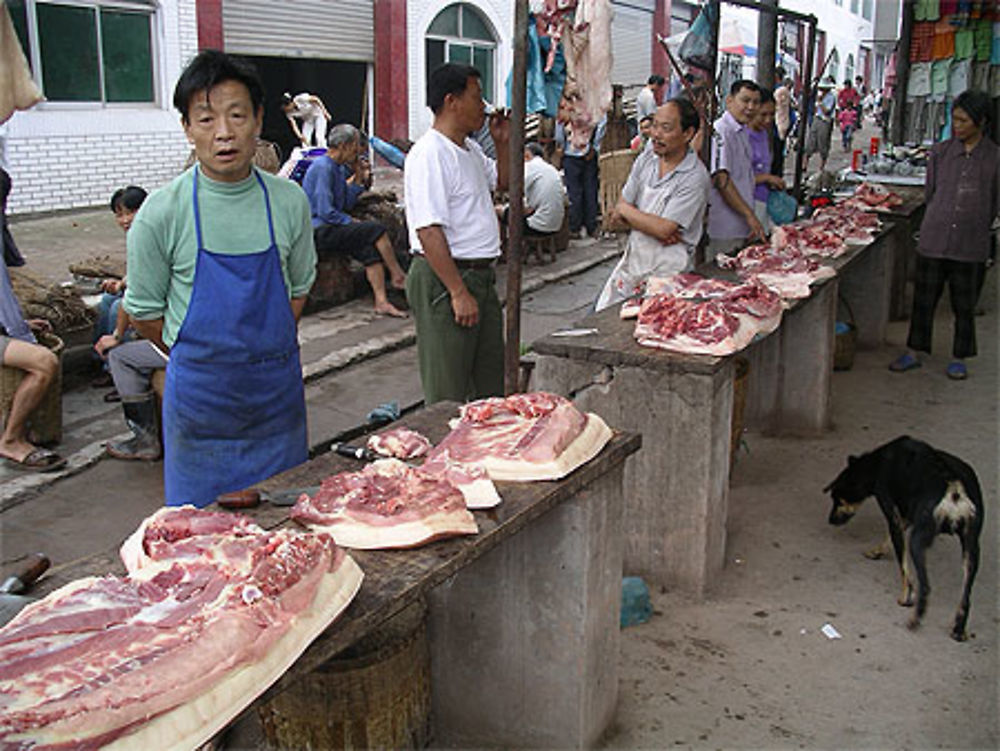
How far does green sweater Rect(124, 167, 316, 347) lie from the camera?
2832 millimetres

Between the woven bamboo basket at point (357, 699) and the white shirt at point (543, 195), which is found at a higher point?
the white shirt at point (543, 195)

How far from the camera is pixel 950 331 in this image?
869 cm

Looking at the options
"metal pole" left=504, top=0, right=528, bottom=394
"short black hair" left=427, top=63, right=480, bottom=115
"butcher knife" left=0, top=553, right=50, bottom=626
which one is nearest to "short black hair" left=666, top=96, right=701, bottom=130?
"metal pole" left=504, top=0, right=528, bottom=394

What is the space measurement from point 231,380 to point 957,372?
6.04 m

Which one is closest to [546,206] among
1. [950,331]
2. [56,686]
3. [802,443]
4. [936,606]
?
[950,331]

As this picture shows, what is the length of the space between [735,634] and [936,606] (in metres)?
0.92

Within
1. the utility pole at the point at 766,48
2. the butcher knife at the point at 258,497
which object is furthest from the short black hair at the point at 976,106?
the butcher knife at the point at 258,497

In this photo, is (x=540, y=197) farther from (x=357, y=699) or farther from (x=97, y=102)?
(x=357, y=699)

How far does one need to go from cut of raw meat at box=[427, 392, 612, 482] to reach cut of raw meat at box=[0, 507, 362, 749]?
710 millimetres

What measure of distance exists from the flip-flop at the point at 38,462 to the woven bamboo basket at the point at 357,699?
124 inches

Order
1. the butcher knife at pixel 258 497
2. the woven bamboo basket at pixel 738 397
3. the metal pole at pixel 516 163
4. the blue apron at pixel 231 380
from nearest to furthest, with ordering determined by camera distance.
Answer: the butcher knife at pixel 258 497 → the blue apron at pixel 231 380 → the metal pole at pixel 516 163 → the woven bamboo basket at pixel 738 397

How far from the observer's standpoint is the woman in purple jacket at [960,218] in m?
6.79

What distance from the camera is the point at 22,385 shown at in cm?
540

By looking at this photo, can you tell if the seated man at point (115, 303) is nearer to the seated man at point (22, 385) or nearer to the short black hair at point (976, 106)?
the seated man at point (22, 385)
